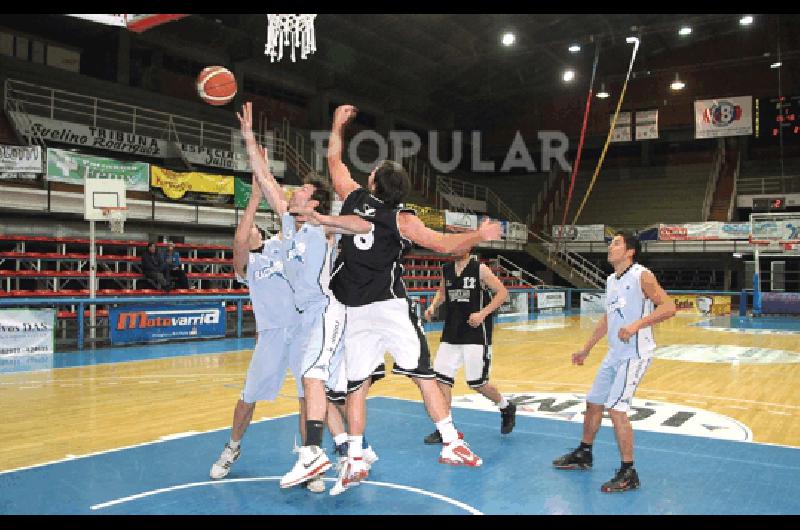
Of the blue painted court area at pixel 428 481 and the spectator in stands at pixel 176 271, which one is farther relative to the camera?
the spectator in stands at pixel 176 271

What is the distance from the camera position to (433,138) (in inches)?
1511

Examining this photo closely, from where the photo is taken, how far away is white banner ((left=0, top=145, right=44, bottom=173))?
16.0 metres

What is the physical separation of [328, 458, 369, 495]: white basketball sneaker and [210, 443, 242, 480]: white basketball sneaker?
895mm

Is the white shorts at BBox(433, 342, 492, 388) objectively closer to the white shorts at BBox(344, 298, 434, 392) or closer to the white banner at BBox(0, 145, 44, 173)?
the white shorts at BBox(344, 298, 434, 392)

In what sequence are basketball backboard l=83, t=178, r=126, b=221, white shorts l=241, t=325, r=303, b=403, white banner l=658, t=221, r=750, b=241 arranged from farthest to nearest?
white banner l=658, t=221, r=750, b=241, basketball backboard l=83, t=178, r=126, b=221, white shorts l=241, t=325, r=303, b=403

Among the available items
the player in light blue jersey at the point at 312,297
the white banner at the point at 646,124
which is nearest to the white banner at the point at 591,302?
the white banner at the point at 646,124

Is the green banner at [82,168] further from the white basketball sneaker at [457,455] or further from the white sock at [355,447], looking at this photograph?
the white basketball sneaker at [457,455]

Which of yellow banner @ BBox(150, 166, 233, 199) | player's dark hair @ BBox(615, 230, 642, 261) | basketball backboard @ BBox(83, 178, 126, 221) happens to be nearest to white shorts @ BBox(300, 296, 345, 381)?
player's dark hair @ BBox(615, 230, 642, 261)

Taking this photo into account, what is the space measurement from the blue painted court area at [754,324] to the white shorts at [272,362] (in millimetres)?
16658

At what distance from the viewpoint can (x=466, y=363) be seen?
21.7 ft

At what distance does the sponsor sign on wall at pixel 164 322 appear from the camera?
1424cm

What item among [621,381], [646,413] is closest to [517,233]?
[646,413]

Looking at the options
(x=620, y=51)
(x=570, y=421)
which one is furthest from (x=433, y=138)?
(x=570, y=421)
